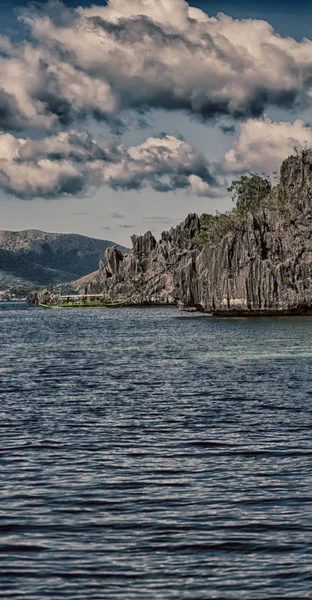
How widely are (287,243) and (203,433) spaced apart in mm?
170909

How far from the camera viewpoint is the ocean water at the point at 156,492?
53.1ft

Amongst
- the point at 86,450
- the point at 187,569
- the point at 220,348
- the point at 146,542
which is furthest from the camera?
the point at 220,348

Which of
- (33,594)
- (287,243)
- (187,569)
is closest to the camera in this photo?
(33,594)

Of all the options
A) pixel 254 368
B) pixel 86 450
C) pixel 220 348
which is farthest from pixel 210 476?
pixel 220 348

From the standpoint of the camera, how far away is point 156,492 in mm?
22922

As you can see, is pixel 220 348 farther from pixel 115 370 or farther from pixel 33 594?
pixel 33 594

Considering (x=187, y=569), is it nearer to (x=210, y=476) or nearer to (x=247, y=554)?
(x=247, y=554)

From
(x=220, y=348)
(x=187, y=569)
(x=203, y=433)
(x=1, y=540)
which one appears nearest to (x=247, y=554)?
(x=187, y=569)

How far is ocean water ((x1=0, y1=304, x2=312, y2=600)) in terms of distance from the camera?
637 inches

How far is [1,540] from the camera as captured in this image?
1881 centimetres

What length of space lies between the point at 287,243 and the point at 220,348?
113 meters

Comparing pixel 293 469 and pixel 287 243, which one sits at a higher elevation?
pixel 287 243

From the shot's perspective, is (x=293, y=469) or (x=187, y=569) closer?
(x=187, y=569)

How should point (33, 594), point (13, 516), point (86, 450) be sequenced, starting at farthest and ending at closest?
point (86, 450), point (13, 516), point (33, 594)
